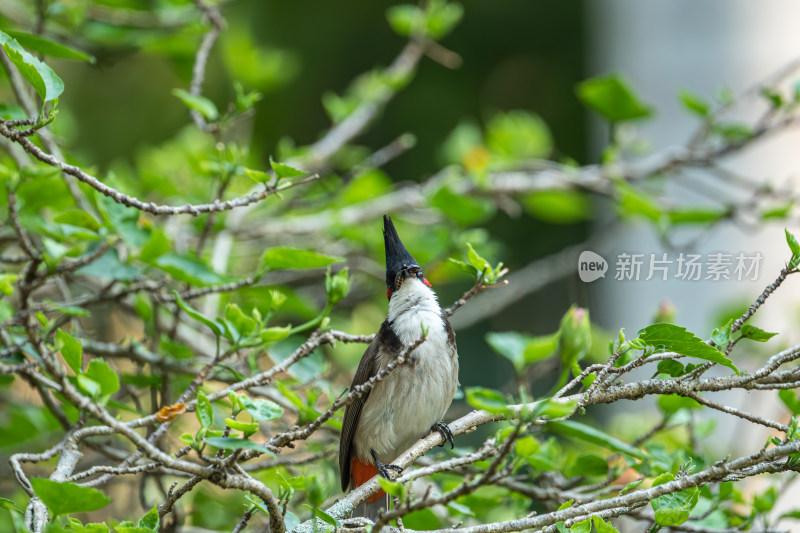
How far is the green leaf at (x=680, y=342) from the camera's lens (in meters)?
1.15

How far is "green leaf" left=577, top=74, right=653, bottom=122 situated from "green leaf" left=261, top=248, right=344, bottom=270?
1.07m

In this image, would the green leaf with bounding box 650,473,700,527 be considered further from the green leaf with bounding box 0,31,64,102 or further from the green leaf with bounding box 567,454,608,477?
the green leaf with bounding box 0,31,64,102

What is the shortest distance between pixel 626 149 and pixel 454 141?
2.07ft

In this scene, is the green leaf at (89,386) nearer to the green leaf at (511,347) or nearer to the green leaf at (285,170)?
the green leaf at (285,170)

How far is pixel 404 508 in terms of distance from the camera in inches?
40.1

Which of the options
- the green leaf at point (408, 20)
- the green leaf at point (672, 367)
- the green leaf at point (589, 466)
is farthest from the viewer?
the green leaf at point (408, 20)

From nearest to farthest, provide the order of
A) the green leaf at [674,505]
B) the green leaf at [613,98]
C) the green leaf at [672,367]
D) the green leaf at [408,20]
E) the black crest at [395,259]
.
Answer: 1. the green leaf at [674,505]
2. the green leaf at [672,367]
3. the black crest at [395,259]
4. the green leaf at [613,98]
5. the green leaf at [408,20]

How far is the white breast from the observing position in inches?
72.3

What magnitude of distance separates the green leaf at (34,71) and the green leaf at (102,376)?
0.41 meters

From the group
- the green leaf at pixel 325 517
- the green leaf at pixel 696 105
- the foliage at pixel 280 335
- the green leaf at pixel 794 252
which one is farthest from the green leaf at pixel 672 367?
the green leaf at pixel 696 105

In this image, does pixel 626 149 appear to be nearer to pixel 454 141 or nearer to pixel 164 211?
pixel 454 141

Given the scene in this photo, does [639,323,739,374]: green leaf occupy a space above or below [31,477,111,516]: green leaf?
above

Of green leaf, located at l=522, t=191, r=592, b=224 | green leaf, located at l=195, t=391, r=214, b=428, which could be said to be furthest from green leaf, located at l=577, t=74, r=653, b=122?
green leaf, located at l=195, t=391, r=214, b=428

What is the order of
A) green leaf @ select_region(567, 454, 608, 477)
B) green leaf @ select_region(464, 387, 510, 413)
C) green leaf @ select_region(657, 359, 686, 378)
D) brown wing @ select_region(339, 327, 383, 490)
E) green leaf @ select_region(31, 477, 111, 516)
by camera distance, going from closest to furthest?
1. green leaf @ select_region(464, 387, 510, 413)
2. green leaf @ select_region(31, 477, 111, 516)
3. green leaf @ select_region(657, 359, 686, 378)
4. green leaf @ select_region(567, 454, 608, 477)
5. brown wing @ select_region(339, 327, 383, 490)
